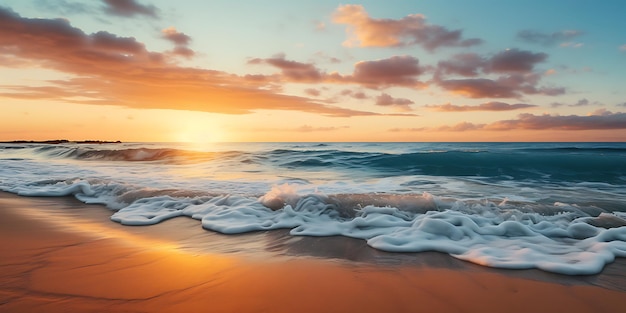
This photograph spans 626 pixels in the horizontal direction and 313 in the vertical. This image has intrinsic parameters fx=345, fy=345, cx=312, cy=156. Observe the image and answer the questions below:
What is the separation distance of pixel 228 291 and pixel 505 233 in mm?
3141

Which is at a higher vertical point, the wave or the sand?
the wave

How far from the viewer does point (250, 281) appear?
2451 millimetres

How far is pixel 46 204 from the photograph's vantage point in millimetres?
5730

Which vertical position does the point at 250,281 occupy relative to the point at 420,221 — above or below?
below

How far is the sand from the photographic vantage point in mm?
2074

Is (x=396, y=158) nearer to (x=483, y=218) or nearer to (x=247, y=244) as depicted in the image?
(x=483, y=218)

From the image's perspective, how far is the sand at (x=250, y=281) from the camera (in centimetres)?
207

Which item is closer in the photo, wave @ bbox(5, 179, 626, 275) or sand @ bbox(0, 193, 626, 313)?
sand @ bbox(0, 193, 626, 313)

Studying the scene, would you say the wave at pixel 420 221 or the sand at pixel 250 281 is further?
the wave at pixel 420 221

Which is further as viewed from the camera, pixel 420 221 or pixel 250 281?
pixel 420 221

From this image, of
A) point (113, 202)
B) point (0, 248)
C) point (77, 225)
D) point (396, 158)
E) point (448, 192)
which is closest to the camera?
point (0, 248)

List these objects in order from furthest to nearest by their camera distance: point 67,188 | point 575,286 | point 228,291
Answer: point 67,188
point 575,286
point 228,291

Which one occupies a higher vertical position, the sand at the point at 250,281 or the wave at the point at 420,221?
the wave at the point at 420,221

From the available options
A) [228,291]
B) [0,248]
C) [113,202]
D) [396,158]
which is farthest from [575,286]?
[396,158]
